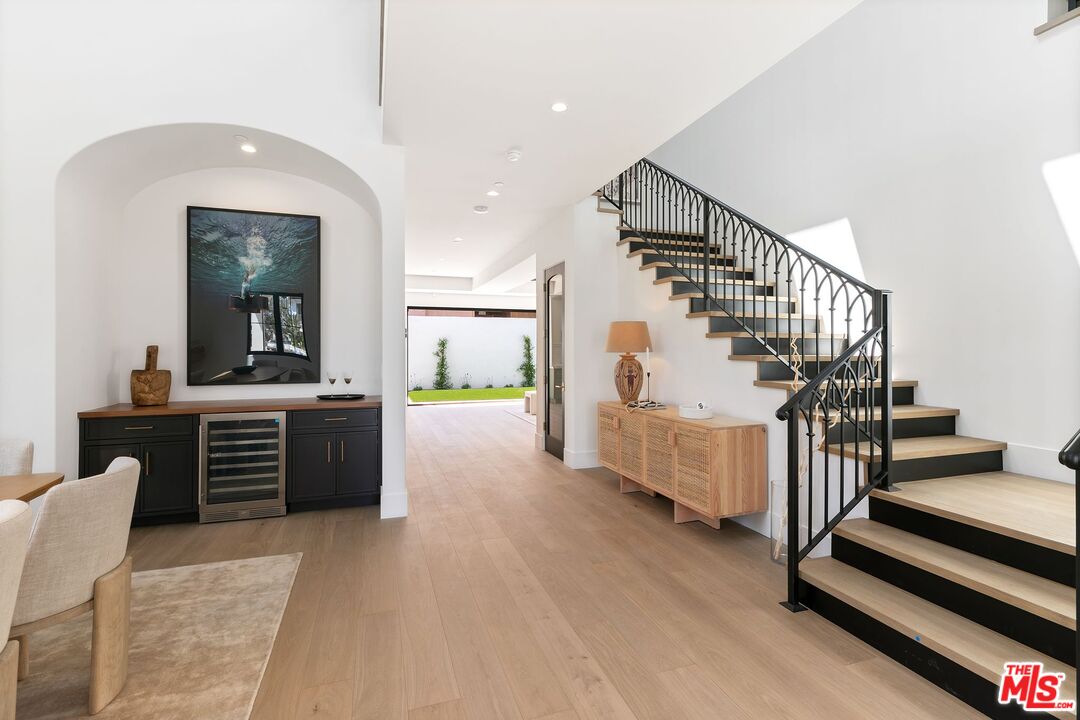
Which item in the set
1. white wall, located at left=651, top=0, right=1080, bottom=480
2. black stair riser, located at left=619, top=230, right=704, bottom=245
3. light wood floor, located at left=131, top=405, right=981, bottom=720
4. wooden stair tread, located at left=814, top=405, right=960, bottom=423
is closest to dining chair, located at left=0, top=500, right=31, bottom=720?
light wood floor, located at left=131, top=405, right=981, bottom=720

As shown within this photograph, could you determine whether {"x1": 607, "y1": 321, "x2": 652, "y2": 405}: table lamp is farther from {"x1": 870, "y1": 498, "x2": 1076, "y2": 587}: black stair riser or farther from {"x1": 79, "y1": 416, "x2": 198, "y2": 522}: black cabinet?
{"x1": 79, "y1": 416, "x2": 198, "y2": 522}: black cabinet

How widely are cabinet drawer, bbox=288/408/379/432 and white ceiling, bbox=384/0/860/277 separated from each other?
2.23 meters

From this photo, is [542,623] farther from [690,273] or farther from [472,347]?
[472,347]

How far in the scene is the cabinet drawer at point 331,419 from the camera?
417cm

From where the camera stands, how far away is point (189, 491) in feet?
13.0

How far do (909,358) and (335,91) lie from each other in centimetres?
485

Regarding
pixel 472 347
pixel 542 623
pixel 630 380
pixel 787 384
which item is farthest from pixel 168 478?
pixel 472 347

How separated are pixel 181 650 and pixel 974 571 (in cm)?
345

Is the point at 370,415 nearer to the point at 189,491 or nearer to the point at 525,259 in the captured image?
the point at 189,491

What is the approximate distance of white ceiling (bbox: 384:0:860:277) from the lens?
8.18 ft

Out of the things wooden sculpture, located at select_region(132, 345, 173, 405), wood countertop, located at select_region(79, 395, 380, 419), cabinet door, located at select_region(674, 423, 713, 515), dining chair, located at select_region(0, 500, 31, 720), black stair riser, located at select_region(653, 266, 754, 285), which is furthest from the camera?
black stair riser, located at select_region(653, 266, 754, 285)

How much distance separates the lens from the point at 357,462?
4332 millimetres

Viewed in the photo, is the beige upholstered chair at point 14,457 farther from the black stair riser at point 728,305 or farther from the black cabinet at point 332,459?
the black stair riser at point 728,305

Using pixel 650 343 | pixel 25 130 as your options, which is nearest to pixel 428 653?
pixel 650 343
